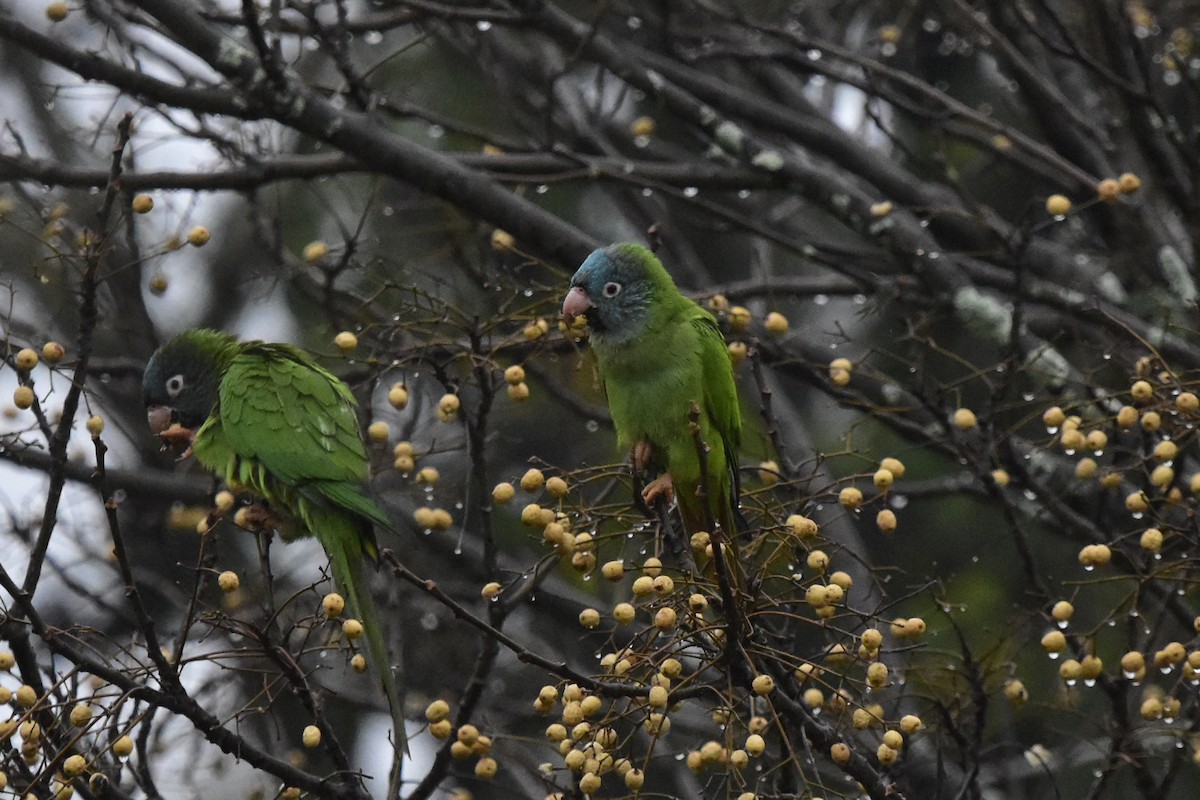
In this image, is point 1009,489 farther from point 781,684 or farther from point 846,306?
point 846,306

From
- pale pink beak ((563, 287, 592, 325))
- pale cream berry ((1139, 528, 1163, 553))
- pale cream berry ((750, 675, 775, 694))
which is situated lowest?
pale cream berry ((750, 675, 775, 694))

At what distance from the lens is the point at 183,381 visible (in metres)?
5.64

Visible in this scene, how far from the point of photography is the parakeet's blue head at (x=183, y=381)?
5598 mm

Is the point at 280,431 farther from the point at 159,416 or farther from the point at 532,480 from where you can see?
the point at 532,480

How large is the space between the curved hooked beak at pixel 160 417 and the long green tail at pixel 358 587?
3.09 feet

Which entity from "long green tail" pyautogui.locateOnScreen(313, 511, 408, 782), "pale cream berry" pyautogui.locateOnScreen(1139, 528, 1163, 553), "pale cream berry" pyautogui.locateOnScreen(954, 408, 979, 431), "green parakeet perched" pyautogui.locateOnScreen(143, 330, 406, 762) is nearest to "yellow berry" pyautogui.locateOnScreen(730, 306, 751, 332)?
"pale cream berry" pyautogui.locateOnScreen(954, 408, 979, 431)

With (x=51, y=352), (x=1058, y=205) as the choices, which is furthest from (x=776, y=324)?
(x=51, y=352)

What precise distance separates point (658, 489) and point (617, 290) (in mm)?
1017

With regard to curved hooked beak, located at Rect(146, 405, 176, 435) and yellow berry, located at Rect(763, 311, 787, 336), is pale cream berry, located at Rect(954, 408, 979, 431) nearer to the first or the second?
yellow berry, located at Rect(763, 311, 787, 336)

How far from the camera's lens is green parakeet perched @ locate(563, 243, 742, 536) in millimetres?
5012

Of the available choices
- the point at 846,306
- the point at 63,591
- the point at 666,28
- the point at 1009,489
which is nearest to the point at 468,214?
the point at 666,28

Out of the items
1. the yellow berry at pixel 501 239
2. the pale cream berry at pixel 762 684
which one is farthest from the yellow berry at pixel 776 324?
the pale cream berry at pixel 762 684

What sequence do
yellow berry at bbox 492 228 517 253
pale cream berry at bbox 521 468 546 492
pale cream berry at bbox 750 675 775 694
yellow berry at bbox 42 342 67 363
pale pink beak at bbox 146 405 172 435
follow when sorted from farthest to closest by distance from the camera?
yellow berry at bbox 492 228 517 253 < pale pink beak at bbox 146 405 172 435 < yellow berry at bbox 42 342 67 363 < pale cream berry at bbox 521 468 546 492 < pale cream berry at bbox 750 675 775 694

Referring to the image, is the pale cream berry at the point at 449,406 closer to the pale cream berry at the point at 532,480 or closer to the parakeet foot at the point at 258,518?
the pale cream berry at the point at 532,480
